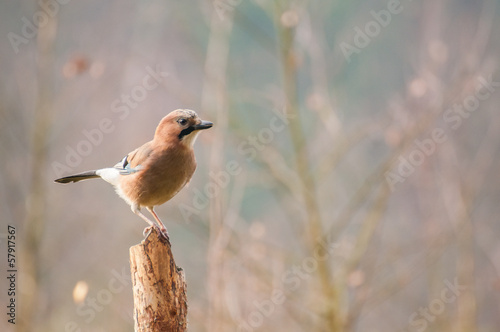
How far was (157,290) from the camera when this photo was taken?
2.08 meters

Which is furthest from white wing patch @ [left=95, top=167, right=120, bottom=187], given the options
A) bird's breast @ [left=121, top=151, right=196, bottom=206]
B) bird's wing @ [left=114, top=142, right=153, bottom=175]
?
bird's breast @ [left=121, top=151, right=196, bottom=206]

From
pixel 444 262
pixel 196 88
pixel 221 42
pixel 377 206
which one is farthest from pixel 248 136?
pixel 444 262

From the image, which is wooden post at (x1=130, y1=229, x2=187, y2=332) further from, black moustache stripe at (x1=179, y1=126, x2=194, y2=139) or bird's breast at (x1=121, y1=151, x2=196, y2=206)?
black moustache stripe at (x1=179, y1=126, x2=194, y2=139)

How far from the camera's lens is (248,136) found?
402cm

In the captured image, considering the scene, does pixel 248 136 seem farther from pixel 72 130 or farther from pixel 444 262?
pixel 444 262

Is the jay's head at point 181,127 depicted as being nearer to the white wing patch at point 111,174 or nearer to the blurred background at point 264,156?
the white wing patch at point 111,174

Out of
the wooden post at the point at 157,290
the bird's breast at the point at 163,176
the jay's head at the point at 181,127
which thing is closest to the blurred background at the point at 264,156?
the wooden post at the point at 157,290

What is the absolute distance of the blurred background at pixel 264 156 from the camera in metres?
3.86

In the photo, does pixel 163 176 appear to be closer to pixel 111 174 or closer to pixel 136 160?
pixel 136 160

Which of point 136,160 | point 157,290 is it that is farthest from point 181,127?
point 157,290

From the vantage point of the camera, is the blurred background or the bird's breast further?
the blurred background

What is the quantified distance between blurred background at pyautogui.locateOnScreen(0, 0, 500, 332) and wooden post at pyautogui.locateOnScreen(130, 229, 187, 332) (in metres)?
0.29

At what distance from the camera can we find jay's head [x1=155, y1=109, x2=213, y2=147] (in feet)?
7.33

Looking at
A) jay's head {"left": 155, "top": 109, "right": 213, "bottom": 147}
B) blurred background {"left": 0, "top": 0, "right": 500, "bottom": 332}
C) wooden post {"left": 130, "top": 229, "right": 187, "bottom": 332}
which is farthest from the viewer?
blurred background {"left": 0, "top": 0, "right": 500, "bottom": 332}
